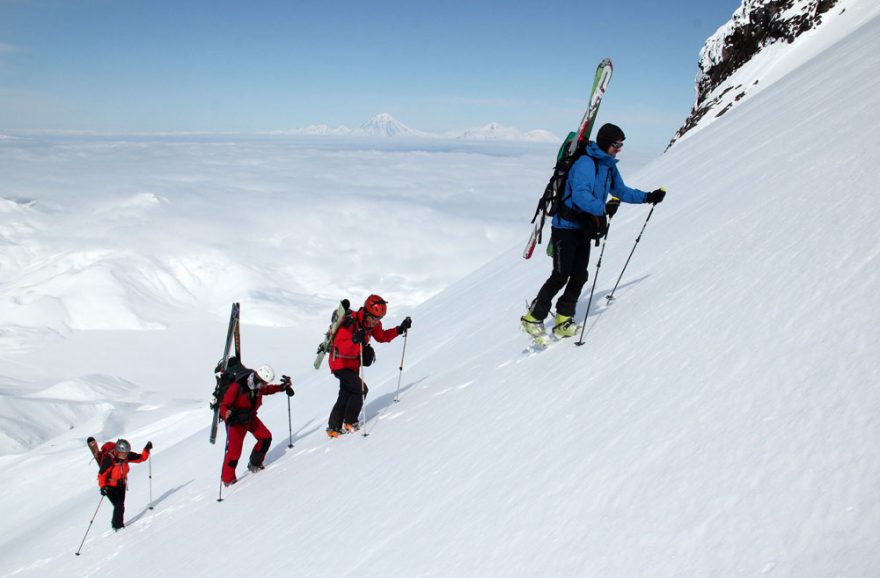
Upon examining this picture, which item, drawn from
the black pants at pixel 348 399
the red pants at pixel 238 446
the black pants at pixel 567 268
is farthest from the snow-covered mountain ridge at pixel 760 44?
the red pants at pixel 238 446

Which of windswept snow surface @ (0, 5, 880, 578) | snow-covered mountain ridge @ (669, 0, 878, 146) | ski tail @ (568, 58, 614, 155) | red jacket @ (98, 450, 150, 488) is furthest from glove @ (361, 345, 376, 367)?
snow-covered mountain ridge @ (669, 0, 878, 146)

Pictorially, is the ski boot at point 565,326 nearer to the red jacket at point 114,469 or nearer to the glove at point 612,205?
the glove at point 612,205

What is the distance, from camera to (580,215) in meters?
5.67

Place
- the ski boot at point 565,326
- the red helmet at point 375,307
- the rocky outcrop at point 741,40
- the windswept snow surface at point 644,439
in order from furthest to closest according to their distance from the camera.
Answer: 1. the rocky outcrop at point 741,40
2. the red helmet at point 375,307
3. the ski boot at point 565,326
4. the windswept snow surface at point 644,439

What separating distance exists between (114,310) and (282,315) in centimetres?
5219

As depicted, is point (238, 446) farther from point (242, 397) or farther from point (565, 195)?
Answer: point (565, 195)

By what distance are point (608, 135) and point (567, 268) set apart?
143 cm

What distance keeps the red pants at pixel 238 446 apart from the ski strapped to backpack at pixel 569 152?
15.8 feet

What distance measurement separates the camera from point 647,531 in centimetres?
255

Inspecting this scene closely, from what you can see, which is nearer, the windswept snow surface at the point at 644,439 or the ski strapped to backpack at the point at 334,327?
the windswept snow surface at the point at 644,439

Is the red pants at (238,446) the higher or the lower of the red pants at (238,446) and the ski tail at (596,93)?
the lower

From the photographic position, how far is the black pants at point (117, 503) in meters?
9.07

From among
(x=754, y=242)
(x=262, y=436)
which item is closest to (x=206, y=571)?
(x=262, y=436)

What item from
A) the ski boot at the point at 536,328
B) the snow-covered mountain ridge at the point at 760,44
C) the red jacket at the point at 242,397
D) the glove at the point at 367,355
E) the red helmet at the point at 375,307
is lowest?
the red jacket at the point at 242,397
